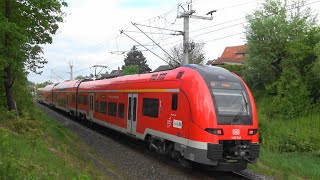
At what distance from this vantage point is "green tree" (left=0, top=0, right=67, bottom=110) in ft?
49.9

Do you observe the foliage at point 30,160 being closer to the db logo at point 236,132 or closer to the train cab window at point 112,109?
the train cab window at point 112,109

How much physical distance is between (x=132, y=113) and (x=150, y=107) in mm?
2135

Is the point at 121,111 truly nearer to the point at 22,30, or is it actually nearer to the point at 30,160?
the point at 22,30

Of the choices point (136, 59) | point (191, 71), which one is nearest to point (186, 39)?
point (191, 71)

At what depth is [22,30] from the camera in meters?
16.2

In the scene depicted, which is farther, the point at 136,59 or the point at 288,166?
the point at 136,59

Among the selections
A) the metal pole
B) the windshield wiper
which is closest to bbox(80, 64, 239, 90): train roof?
the windshield wiper

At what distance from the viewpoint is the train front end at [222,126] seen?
10203 mm

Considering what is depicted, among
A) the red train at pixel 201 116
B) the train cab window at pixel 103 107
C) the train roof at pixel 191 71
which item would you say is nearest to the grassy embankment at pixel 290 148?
the red train at pixel 201 116

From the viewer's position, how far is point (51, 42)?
18.5 meters

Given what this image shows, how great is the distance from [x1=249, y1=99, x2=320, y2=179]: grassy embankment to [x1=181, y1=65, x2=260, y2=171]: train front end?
1.37 metres

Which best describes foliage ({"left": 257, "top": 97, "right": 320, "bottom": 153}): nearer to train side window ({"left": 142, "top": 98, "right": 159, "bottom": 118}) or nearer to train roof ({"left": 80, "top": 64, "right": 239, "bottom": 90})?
train side window ({"left": 142, "top": 98, "right": 159, "bottom": 118})

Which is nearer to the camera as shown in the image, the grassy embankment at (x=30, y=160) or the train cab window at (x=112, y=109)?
the grassy embankment at (x=30, y=160)

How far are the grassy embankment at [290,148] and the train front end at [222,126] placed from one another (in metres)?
1.37
